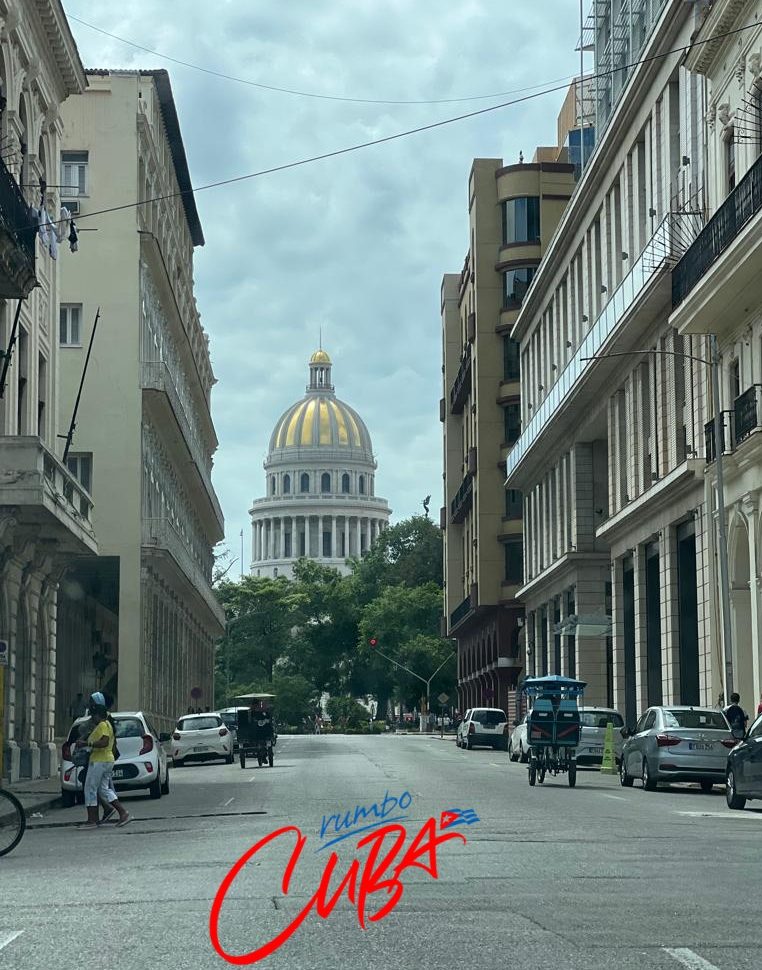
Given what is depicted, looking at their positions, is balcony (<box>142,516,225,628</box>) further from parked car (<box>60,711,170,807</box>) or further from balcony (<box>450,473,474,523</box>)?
parked car (<box>60,711,170,807</box>)

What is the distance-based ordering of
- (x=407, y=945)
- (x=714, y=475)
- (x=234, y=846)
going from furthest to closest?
1. (x=714, y=475)
2. (x=234, y=846)
3. (x=407, y=945)

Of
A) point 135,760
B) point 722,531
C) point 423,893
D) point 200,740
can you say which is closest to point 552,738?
point 135,760

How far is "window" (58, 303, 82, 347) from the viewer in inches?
2221

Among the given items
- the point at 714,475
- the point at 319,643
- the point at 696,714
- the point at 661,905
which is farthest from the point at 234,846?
the point at 319,643

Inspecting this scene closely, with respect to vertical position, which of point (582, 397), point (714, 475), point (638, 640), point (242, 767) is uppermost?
point (582, 397)

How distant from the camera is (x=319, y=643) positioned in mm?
152375

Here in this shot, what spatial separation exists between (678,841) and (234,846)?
4.54 metres

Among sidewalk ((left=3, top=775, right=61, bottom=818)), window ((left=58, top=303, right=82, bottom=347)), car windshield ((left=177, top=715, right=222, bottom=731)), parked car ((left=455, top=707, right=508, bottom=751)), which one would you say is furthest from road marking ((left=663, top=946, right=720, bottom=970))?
parked car ((left=455, top=707, right=508, bottom=751))

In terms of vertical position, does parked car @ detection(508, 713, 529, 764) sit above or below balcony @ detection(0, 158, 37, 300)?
below

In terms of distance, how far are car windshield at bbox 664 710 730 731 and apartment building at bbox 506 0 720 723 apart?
34.0 ft

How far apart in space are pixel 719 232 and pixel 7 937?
3040 cm

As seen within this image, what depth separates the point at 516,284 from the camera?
3209 inches

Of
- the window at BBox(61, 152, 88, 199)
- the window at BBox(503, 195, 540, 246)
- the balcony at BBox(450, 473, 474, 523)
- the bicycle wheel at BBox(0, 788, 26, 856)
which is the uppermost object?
the window at BBox(503, 195, 540, 246)

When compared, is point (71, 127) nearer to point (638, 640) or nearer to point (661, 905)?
point (638, 640)
